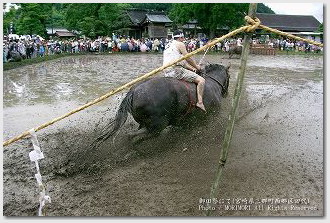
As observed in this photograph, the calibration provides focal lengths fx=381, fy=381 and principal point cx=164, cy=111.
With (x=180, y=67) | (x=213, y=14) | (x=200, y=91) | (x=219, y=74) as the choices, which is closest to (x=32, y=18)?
(x=213, y=14)

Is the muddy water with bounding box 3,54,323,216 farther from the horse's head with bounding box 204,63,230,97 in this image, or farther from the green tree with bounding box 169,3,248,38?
the green tree with bounding box 169,3,248,38

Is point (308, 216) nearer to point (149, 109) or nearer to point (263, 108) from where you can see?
point (149, 109)

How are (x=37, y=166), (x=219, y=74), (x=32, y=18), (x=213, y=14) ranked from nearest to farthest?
(x=37, y=166), (x=219, y=74), (x=32, y=18), (x=213, y=14)

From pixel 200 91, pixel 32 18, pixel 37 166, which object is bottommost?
pixel 37 166

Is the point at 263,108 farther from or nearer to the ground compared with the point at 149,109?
nearer to the ground

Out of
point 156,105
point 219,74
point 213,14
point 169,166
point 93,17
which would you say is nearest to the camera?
point 156,105

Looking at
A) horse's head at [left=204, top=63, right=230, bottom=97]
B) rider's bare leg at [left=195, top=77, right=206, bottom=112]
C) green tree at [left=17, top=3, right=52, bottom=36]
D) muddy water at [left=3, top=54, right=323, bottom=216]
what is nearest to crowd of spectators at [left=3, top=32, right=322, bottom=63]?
green tree at [left=17, top=3, right=52, bottom=36]

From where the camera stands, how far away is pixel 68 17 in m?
41.1

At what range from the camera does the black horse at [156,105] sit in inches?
251

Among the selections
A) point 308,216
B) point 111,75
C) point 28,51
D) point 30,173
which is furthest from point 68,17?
point 308,216

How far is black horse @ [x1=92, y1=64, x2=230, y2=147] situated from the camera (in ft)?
20.9

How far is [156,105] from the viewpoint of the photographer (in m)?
6.40

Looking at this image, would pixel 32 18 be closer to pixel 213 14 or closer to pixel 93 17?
pixel 93 17

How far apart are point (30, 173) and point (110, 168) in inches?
52.6
